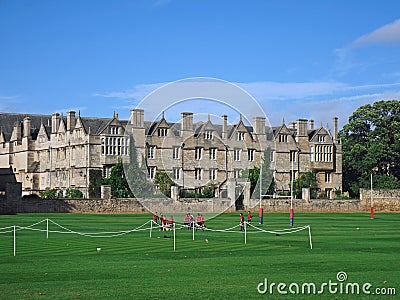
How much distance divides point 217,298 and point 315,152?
8266 cm

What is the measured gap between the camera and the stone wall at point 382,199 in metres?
76.9

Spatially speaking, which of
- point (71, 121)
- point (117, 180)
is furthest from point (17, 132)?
point (117, 180)

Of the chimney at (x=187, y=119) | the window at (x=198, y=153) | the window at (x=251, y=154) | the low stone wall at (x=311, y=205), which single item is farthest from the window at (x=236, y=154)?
the chimney at (x=187, y=119)

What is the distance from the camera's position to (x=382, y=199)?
77.2 m

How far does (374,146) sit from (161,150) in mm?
26657

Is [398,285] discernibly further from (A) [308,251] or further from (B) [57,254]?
(B) [57,254]

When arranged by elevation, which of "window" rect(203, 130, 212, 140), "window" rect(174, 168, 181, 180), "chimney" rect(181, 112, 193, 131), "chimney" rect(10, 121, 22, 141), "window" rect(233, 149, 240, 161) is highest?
"chimney" rect(10, 121, 22, 141)

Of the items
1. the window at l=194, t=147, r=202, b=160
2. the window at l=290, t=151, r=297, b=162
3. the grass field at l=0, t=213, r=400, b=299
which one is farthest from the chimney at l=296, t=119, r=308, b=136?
the grass field at l=0, t=213, r=400, b=299

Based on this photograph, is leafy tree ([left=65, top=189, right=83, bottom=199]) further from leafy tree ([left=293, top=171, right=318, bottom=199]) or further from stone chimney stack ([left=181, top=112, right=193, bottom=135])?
leafy tree ([left=293, top=171, right=318, bottom=199])

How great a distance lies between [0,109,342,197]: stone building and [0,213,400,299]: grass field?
38.9m

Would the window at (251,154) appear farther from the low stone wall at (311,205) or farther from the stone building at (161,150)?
the low stone wall at (311,205)

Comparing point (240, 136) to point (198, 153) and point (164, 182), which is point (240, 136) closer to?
point (198, 153)

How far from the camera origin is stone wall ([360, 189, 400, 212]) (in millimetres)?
76938

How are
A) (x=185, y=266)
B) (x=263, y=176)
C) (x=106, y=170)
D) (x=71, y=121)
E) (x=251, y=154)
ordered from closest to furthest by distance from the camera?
(x=185, y=266) < (x=263, y=176) < (x=251, y=154) < (x=106, y=170) < (x=71, y=121)
